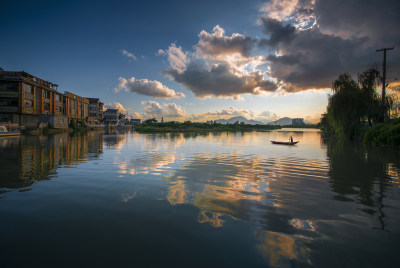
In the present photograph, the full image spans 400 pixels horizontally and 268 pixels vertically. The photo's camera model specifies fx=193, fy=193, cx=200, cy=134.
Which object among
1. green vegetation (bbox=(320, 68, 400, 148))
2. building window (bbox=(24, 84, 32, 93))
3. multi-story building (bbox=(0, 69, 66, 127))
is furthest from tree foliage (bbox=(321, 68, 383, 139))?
building window (bbox=(24, 84, 32, 93))

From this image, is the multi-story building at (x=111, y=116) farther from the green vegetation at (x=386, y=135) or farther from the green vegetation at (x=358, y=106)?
the green vegetation at (x=386, y=135)

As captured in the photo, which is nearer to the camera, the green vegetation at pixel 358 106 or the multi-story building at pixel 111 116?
the green vegetation at pixel 358 106

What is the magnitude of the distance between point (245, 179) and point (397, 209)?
516 centimetres

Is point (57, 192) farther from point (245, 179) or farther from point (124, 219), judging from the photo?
point (245, 179)

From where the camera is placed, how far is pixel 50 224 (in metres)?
4.85

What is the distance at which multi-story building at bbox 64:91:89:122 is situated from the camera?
60.9 metres

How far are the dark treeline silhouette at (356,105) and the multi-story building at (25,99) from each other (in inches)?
2405

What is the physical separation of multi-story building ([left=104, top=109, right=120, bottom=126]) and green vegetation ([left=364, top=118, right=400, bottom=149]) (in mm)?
115107

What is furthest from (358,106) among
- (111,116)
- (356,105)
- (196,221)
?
(111,116)

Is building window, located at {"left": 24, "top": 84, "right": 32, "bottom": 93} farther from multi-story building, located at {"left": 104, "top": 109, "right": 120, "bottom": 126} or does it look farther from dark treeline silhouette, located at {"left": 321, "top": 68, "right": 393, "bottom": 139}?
multi-story building, located at {"left": 104, "top": 109, "right": 120, "bottom": 126}

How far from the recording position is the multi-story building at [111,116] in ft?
375

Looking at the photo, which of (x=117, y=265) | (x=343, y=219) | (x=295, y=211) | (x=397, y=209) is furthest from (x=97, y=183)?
(x=397, y=209)

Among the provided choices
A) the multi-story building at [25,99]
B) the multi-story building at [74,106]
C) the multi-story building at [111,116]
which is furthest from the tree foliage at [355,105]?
the multi-story building at [111,116]

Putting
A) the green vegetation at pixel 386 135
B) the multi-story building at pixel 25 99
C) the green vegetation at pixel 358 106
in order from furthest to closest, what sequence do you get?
1. the multi-story building at pixel 25 99
2. the green vegetation at pixel 358 106
3. the green vegetation at pixel 386 135
